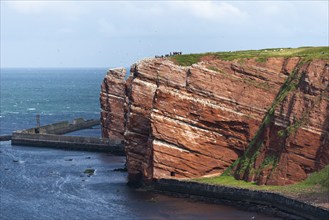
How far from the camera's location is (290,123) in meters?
84.8

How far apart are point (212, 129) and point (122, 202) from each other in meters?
14.8

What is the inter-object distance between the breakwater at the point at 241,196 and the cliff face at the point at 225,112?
2403 mm

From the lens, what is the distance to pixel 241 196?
7994 centimetres

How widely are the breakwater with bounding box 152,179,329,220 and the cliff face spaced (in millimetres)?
2403

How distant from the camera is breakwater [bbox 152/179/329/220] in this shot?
70.5 metres

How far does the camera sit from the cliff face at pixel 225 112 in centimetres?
8531

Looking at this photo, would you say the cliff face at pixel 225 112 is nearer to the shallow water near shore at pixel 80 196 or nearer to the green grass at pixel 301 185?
the green grass at pixel 301 185

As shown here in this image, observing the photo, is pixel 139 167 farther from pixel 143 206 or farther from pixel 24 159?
pixel 24 159

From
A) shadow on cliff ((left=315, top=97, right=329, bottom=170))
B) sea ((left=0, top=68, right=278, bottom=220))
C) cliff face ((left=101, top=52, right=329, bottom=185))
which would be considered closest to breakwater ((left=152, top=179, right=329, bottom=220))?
sea ((left=0, top=68, right=278, bottom=220))

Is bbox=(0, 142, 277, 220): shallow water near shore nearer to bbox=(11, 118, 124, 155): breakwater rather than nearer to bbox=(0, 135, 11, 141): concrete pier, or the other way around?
bbox=(11, 118, 124, 155): breakwater

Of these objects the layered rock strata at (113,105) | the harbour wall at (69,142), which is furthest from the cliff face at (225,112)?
the layered rock strata at (113,105)

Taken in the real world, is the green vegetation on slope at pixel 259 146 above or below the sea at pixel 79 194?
above

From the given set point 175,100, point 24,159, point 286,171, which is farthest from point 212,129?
point 24,159

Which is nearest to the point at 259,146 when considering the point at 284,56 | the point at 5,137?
the point at 284,56
